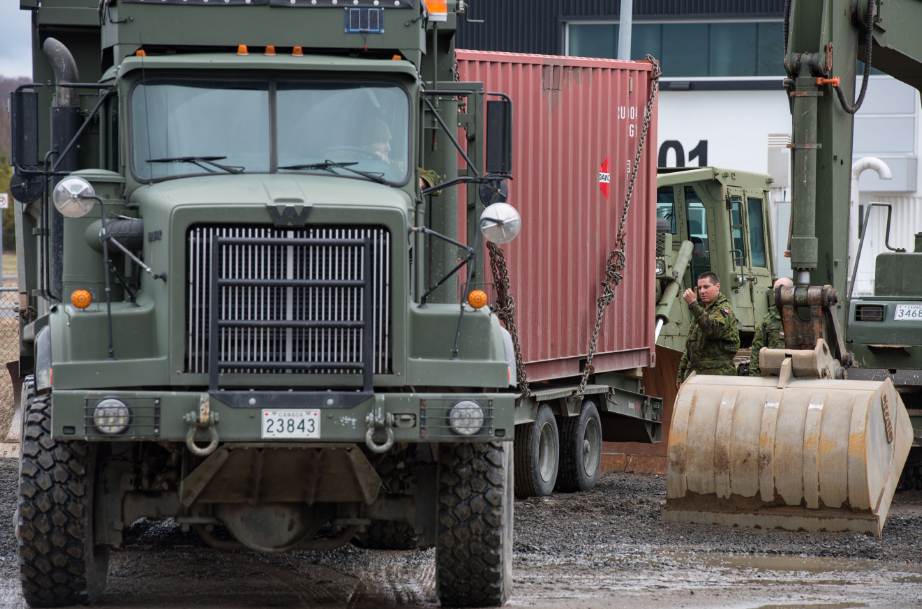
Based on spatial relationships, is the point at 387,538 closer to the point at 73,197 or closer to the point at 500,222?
the point at 500,222

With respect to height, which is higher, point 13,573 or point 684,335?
point 684,335

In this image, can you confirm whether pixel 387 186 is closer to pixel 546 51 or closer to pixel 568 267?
pixel 568 267

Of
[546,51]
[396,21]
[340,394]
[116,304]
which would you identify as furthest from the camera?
[546,51]

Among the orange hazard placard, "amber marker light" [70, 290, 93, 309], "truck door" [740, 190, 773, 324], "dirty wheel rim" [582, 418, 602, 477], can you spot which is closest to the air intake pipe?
"amber marker light" [70, 290, 93, 309]

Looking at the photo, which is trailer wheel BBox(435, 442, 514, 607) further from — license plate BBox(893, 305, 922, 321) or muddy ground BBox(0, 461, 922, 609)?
license plate BBox(893, 305, 922, 321)

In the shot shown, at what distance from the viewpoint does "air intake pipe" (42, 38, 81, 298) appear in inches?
283

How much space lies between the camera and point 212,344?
19.2 feet

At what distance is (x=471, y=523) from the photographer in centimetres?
624

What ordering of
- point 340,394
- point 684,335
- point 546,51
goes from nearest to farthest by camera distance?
point 340,394
point 684,335
point 546,51

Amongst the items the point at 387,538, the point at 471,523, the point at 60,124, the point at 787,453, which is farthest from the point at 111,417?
the point at 787,453

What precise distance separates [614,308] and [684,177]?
12.1 feet

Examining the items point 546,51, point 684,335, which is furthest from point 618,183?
point 546,51

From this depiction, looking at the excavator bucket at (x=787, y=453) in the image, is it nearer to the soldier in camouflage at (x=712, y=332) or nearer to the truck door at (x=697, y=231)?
the soldier in camouflage at (x=712, y=332)

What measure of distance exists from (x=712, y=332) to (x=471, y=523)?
5.05 metres
